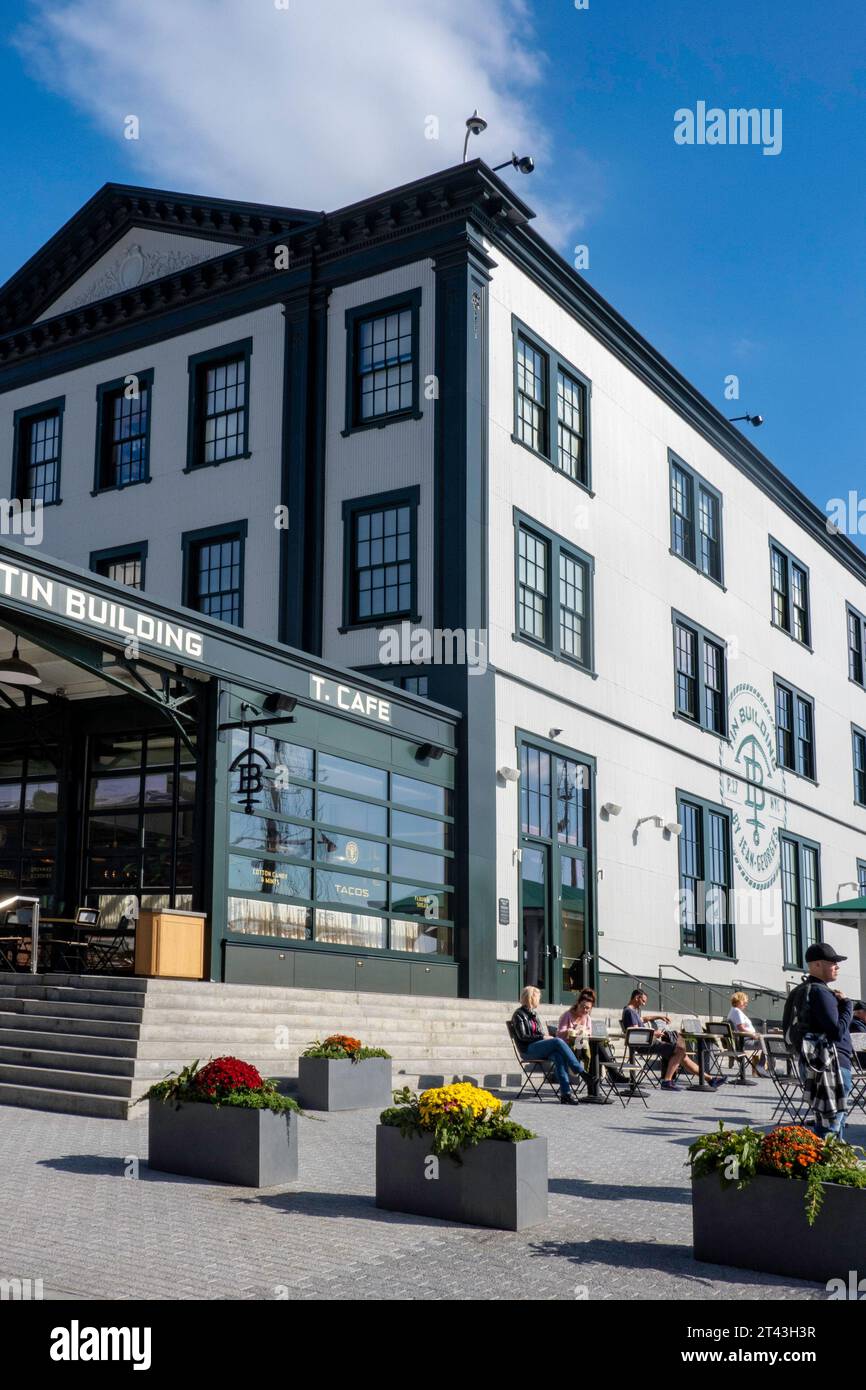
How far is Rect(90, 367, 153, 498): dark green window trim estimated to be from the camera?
27.8 metres

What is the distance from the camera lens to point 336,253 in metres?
25.6

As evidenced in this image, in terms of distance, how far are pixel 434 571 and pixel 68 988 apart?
9836 mm

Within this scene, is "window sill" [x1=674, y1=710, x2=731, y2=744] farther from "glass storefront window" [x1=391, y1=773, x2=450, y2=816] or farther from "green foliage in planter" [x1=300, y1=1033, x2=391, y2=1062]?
"green foliage in planter" [x1=300, y1=1033, x2=391, y2=1062]

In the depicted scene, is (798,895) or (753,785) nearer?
(753,785)

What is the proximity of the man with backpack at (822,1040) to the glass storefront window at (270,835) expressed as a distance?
31.5ft

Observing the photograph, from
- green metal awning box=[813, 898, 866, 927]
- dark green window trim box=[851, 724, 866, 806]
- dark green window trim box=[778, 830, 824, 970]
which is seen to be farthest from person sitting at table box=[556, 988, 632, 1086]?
dark green window trim box=[851, 724, 866, 806]

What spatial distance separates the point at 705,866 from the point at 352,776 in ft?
40.5

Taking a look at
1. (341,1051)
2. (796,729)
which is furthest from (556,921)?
(796,729)

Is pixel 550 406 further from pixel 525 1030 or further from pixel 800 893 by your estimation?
pixel 800 893

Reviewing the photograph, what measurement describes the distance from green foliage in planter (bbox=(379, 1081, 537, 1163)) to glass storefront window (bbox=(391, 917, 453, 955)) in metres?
12.2

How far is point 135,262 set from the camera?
2891 centimetres

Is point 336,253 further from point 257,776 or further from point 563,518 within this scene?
point 257,776

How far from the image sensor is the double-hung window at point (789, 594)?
3719cm

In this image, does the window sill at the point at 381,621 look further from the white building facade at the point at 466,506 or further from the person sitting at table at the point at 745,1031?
the person sitting at table at the point at 745,1031
